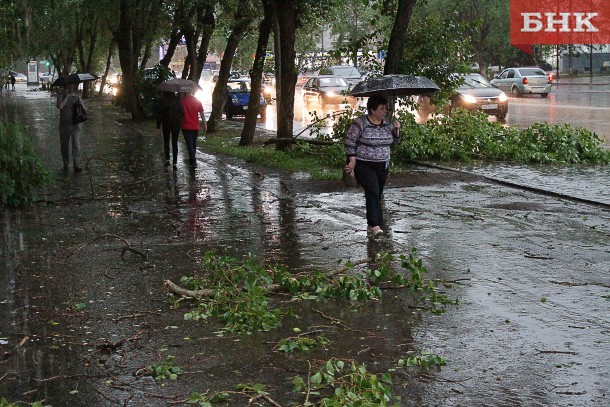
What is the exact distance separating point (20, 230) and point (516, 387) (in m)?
7.42

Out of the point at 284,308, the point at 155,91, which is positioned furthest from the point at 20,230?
the point at 155,91

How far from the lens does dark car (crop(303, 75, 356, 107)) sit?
38656mm

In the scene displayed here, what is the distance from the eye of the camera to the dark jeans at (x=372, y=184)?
1060cm

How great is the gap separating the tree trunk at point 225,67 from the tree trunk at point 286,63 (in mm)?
5225

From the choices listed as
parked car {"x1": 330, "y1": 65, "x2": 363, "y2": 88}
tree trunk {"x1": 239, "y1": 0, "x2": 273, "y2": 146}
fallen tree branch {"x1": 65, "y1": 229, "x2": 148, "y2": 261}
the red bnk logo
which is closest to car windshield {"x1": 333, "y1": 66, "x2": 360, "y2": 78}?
parked car {"x1": 330, "y1": 65, "x2": 363, "y2": 88}

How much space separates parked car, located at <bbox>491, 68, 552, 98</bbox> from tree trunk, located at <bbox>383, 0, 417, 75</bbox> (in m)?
29.8

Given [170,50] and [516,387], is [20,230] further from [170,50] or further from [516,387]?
[170,50]

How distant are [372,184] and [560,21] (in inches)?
1659

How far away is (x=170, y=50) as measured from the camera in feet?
120

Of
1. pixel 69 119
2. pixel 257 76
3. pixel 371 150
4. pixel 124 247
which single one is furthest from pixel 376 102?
pixel 257 76

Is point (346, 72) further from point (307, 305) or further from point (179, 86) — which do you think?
point (307, 305)

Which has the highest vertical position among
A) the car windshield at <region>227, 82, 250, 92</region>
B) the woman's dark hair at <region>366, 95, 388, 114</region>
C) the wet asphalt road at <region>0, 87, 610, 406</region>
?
the car windshield at <region>227, 82, 250, 92</region>

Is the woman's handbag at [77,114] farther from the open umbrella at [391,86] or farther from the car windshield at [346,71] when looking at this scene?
the car windshield at [346,71]

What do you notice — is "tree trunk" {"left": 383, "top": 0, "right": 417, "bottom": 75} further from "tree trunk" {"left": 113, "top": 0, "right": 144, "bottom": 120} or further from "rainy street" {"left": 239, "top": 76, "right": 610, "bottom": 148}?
"tree trunk" {"left": 113, "top": 0, "right": 144, "bottom": 120}
